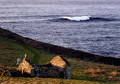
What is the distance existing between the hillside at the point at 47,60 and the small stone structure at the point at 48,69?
141cm

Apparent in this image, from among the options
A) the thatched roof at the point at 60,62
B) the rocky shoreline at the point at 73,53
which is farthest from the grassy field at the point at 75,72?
the rocky shoreline at the point at 73,53

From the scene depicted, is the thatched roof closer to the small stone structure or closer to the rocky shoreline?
the small stone structure

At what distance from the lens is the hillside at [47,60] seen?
82.9ft

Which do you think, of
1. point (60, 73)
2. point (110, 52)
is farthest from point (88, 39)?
point (60, 73)

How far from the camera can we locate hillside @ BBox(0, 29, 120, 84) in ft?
82.9

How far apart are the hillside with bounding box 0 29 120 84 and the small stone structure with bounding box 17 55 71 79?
1.41 metres

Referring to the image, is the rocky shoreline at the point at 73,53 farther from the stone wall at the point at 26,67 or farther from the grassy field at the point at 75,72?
the stone wall at the point at 26,67

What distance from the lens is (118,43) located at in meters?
77.4

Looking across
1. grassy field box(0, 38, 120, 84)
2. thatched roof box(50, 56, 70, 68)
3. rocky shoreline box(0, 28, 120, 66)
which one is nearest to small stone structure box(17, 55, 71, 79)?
thatched roof box(50, 56, 70, 68)

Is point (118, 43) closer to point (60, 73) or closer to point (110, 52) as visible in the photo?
point (110, 52)

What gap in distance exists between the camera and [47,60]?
149 feet

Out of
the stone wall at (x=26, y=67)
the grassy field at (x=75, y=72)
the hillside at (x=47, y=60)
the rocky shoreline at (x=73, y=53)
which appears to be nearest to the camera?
the grassy field at (x=75, y=72)

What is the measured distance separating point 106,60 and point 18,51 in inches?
763

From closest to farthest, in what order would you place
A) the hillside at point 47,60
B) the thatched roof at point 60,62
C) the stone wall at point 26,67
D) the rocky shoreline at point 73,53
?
the hillside at point 47,60, the stone wall at point 26,67, the thatched roof at point 60,62, the rocky shoreline at point 73,53
